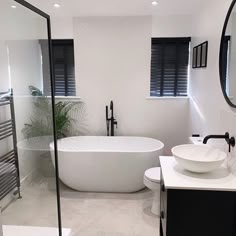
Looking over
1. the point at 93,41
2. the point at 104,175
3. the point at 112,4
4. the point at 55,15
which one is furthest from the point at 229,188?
the point at 55,15

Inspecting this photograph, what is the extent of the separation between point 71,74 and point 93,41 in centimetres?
64

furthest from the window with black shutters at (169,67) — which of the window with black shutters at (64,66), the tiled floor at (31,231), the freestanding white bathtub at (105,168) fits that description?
the tiled floor at (31,231)

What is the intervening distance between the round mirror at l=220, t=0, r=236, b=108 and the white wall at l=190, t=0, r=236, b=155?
0.37ft

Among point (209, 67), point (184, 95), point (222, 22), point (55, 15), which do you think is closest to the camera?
point (222, 22)

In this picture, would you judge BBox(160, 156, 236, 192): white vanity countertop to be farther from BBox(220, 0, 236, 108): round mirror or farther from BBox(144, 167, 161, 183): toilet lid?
BBox(144, 167, 161, 183): toilet lid

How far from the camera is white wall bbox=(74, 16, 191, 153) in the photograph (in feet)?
12.4

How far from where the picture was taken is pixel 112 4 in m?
3.11

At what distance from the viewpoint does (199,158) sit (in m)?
1.80

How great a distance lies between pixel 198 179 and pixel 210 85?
139cm

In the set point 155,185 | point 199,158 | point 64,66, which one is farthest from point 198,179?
point 64,66

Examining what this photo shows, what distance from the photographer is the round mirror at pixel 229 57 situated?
6.12 ft

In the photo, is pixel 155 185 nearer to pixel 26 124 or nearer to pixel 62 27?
pixel 26 124

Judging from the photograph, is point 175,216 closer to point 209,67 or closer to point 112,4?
point 209,67

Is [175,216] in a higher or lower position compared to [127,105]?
lower
